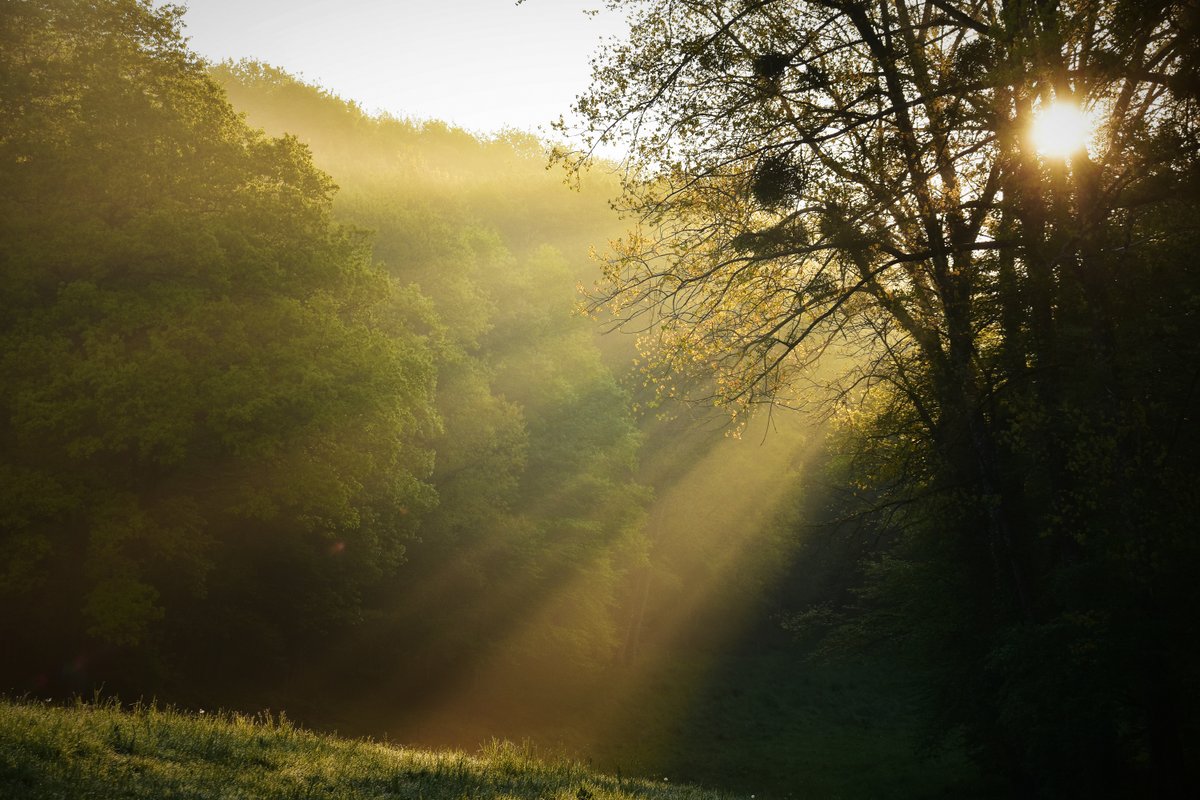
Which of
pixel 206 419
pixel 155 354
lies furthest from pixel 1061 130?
pixel 155 354

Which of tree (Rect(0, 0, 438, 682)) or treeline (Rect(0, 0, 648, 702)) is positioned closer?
tree (Rect(0, 0, 438, 682))

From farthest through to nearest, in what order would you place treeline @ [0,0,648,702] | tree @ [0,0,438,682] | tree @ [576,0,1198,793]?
treeline @ [0,0,648,702], tree @ [0,0,438,682], tree @ [576,0,1198,793]

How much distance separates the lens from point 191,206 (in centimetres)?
1898

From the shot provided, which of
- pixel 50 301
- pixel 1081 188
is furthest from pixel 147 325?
pixel 1081 188

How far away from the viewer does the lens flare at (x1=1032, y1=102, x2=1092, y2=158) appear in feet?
31.1

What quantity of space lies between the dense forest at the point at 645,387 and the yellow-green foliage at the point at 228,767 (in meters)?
5.26

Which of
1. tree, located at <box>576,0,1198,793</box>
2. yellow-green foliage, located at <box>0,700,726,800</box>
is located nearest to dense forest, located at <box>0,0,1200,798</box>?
tree, located at <box>576,0,1198,793</box>

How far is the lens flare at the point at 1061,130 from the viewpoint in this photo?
31.1 feet

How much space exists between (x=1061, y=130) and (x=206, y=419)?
16312 millimetres

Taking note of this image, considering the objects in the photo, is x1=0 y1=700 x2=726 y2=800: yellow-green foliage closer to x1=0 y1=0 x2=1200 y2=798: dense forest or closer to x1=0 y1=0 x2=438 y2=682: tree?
x1=0 y1=0 x2=1200 y2=798: dense forest

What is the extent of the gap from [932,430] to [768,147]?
23.4ft

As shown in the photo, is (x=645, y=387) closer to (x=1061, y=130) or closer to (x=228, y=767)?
(x=1061, y=130)

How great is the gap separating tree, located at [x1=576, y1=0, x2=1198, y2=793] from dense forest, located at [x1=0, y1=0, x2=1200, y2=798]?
0.08 m

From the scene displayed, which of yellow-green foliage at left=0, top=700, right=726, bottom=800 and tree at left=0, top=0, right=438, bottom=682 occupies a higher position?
tree at left=0, top=0, right=438, bottom=682
